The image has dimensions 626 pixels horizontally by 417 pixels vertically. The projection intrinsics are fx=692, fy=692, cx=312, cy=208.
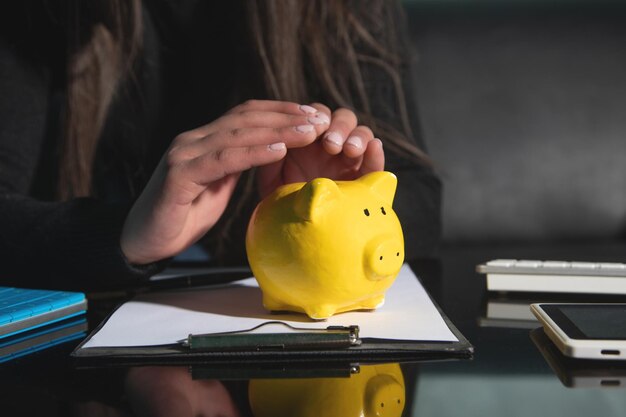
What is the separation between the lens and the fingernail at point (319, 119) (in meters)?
0.57

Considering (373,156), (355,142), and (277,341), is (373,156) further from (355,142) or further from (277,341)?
(277,341)

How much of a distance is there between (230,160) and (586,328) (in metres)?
0.28

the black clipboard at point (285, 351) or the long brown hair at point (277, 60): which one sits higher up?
the long brown hair at point (277, 60)

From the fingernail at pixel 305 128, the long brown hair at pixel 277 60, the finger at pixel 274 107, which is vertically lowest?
the fingernail at pixel 305 128

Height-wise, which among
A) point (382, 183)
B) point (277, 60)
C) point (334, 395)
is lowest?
point (334, 395)

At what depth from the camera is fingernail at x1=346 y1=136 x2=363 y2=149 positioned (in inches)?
23.0

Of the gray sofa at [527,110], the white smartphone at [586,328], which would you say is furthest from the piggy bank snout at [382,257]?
the gray sofa at [527,110]

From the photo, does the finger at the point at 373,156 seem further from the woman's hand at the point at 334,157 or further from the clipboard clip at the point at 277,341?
the clipboard clip at the point at 277,341

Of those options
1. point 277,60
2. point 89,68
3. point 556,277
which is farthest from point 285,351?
point 89,68

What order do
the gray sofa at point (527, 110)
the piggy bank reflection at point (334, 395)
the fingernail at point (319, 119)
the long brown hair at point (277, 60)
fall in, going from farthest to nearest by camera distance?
the gray sofa at point (527, 110) < the long brown hair at point (277, 60) < the fingernail at point (319, 119) < the piggy bank reflection at point (334, 395)

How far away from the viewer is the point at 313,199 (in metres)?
0.46

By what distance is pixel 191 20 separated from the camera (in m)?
1.18

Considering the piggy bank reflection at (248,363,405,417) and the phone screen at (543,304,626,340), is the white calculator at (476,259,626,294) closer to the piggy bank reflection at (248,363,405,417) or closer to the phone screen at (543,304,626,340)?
the phone screen at (543,304,626,340)

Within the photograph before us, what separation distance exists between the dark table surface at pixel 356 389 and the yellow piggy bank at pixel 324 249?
0.08 meters
